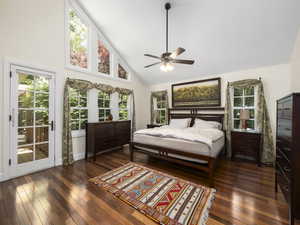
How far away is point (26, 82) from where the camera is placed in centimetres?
297

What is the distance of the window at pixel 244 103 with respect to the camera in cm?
393

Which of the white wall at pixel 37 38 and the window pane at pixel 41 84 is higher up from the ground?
the white wall at pixel 37 38

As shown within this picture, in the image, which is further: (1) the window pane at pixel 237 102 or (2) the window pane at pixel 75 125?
(1) the window pane at pixel 237 102

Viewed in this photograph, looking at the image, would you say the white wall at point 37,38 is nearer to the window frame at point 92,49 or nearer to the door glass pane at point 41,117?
the window frame at point 92,49

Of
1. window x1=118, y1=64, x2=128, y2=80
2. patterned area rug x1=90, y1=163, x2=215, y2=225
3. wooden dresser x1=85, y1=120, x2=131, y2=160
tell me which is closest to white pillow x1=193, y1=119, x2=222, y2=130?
patterned area rug x1=90, y1=163, x2=215, y2=225

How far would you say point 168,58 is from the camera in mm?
2777

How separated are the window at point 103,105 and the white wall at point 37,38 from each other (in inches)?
33.0

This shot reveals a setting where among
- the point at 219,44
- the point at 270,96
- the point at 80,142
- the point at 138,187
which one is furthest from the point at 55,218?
the point at 270,96

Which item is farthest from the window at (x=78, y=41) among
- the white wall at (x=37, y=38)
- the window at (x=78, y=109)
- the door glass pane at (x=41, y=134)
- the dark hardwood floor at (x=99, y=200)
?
the dark hardwood floor at (x=99, y=200)

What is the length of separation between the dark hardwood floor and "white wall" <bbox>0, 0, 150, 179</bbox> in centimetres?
87

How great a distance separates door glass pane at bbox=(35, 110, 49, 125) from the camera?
3.15 metres

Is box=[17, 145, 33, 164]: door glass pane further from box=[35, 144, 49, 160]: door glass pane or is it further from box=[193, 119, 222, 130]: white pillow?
box=[193, 119, 222, 130]: white pillow

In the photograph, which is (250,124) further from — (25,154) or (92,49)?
(25,154)

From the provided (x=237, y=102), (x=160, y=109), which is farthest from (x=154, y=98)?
(x=237, y=102)
